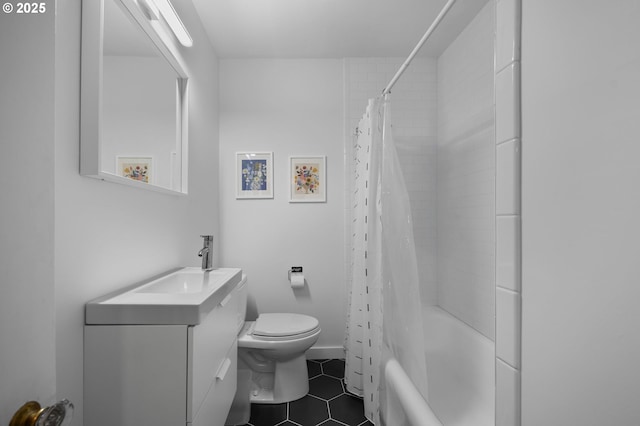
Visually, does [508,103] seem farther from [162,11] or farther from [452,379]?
[452,379]

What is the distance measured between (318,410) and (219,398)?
33.7 inches

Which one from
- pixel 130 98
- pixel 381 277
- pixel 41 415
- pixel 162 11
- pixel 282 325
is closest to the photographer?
pixel 41 415

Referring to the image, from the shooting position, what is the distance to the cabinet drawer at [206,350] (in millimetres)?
934

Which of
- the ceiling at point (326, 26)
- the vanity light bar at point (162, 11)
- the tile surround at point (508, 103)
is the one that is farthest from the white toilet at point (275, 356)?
the ceiling at point (326, 26)

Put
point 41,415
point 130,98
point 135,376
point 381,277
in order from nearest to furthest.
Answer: point 41,415 → point 135,376 → point 130,98 → point 381,277

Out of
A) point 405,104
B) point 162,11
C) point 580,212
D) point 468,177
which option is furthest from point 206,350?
point 405,104

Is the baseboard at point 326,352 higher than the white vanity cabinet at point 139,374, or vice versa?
the white vanity cabinet at point 139,374

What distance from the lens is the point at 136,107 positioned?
125 cm

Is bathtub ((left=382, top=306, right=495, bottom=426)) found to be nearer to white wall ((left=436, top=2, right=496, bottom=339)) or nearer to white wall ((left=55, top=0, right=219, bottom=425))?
white wall ((left=436, top=2, right=496, bottom=339))

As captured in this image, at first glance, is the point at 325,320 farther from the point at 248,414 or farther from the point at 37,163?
the point at 37,163

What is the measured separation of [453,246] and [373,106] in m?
1.19

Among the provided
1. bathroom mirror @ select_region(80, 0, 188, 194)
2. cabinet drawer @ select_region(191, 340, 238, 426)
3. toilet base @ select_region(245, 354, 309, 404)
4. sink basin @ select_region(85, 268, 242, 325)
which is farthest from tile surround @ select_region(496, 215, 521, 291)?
toilet base @ select_region(245, 354, 309, 404)

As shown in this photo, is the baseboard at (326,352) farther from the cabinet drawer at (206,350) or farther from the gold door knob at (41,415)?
the gold door knob at (41,415)

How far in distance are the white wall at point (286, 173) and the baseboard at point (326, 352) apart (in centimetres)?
2
